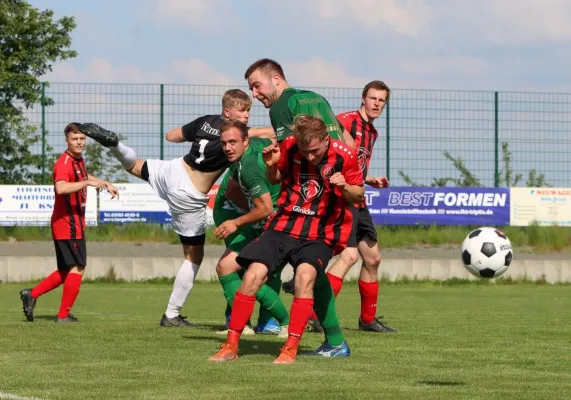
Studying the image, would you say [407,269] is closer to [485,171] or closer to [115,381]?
[485,171]

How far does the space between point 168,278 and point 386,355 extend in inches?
489

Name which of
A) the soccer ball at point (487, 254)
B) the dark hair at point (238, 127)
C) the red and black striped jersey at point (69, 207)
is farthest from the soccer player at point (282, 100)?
the soccer ball at point (487, 254)

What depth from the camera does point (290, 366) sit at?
Answer: 736 centimetres

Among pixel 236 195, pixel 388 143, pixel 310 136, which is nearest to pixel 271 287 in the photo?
pixel 236 195

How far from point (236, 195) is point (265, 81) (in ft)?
3.92

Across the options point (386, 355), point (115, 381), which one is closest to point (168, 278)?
point (386, 355)

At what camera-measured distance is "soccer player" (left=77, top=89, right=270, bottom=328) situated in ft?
33.7

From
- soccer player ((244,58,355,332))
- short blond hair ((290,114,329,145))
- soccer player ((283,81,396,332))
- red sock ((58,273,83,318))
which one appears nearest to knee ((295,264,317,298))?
short blond hair ((290,114,329,145))

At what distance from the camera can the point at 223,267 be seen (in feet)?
31.1

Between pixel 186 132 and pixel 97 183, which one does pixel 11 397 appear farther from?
pixel 97 183

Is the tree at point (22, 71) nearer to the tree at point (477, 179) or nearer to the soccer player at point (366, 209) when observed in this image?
the tree at point (477, 179)

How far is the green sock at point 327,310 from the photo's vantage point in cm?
805

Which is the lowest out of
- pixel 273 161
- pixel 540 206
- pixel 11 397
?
pixel 11 397

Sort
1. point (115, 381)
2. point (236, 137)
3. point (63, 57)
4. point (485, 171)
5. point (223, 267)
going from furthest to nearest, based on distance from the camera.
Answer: point (63, 57) → point (485, 171) → point (223, 267) → point (236, 137) → point (115, 381)
